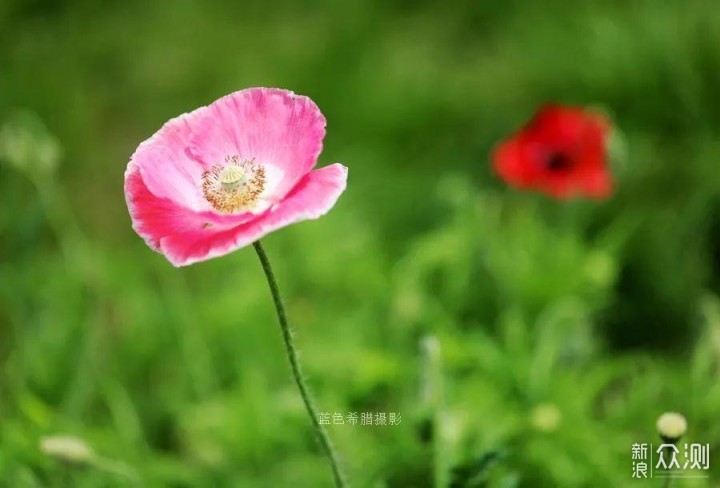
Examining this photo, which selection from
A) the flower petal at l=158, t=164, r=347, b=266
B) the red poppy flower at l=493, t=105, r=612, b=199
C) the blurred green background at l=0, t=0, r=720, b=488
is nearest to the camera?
the flower petal at l=158, t=164, r=347, b=266

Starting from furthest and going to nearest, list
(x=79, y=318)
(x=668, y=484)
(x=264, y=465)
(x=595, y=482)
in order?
(x=79, y=318), (x=264, y=465), (x=595, y=482), (x=668, y=484)

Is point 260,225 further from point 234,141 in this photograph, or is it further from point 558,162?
point 558,162

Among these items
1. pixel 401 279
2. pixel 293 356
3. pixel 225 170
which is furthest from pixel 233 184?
pixel 401 279

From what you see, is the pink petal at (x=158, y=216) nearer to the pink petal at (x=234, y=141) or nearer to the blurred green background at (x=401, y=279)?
the pink petal at (x=234, y=141)

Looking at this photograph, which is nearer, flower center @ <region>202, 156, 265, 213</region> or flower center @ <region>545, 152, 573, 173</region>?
flower center @ <region>202, 156, 265, 213</region>

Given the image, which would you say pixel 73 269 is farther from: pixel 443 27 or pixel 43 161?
pixel 443 27

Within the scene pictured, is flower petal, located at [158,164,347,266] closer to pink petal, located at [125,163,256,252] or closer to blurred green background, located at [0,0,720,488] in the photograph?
pink petal, located at [125,163,256,252]

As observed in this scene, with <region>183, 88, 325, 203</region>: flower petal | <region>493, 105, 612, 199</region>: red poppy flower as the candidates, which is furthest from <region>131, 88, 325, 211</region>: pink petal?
<region>493, 105, 612, 199</region>: red poppy flower

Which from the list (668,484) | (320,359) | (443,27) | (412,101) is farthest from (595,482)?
(443,27)
